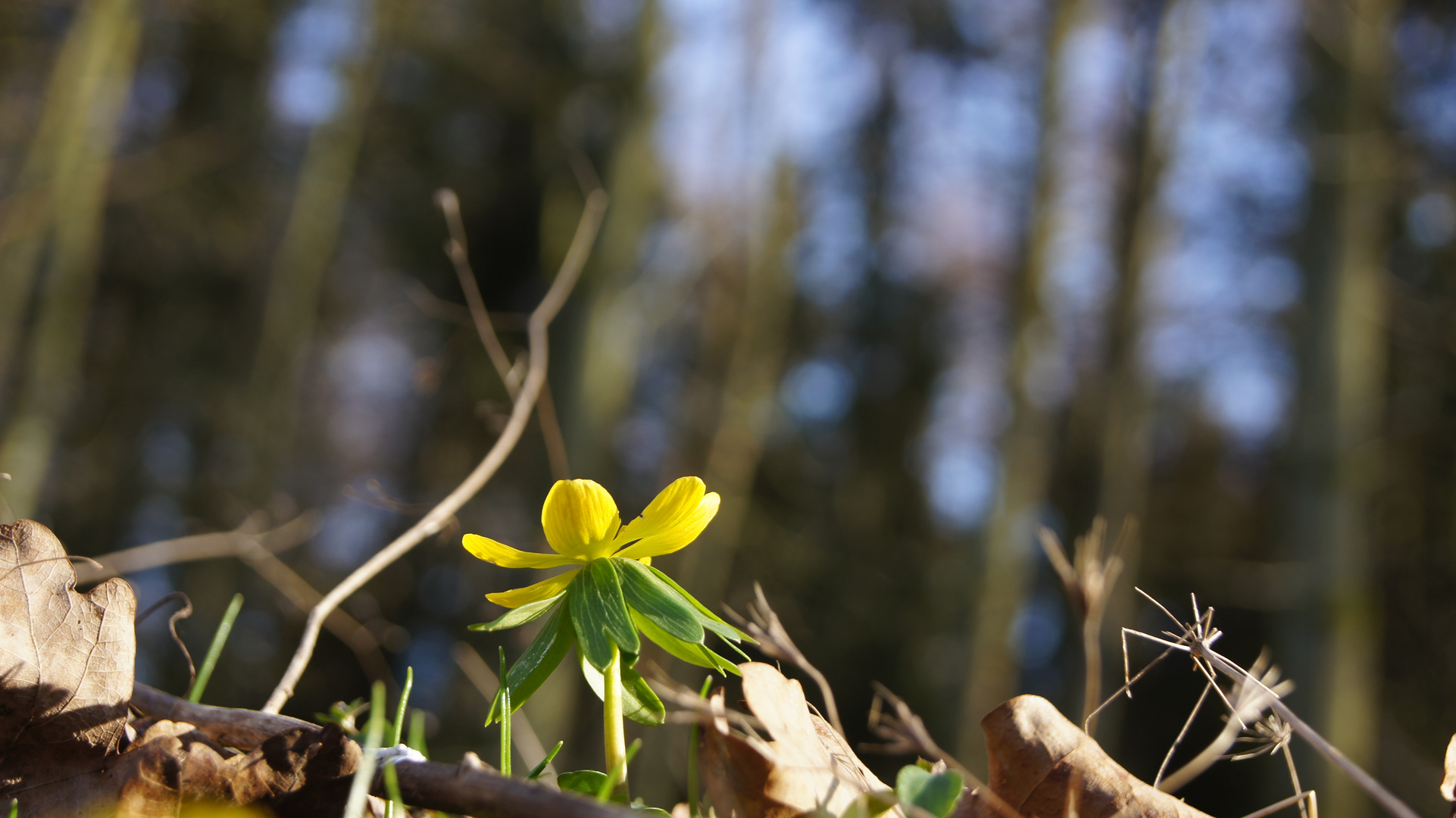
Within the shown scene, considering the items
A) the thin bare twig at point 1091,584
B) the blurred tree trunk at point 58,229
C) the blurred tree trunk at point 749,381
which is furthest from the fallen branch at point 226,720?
the blurred tree trunk at point 749,381

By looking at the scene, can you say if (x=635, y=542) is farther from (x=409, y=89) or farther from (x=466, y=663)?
(x=409, y=89)

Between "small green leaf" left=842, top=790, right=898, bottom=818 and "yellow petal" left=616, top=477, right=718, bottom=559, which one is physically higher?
"yellow petal" left=616, top=477, right=718, bottom=559

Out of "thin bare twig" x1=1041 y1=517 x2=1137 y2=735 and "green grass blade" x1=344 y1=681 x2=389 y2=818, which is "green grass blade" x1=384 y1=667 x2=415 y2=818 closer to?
"green grass blade" x1=344 y1=681 x2=389 y2=818

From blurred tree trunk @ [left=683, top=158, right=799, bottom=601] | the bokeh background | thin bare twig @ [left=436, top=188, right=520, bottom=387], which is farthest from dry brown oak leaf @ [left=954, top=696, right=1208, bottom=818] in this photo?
blurred tree trunk @ [left=683, top=158, right=799, bottom=601]

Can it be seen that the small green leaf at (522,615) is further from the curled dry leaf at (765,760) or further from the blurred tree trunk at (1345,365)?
the blurred tree trunk at (1345,365)

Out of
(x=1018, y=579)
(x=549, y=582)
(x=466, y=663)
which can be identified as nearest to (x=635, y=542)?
(x=549, y=582)
